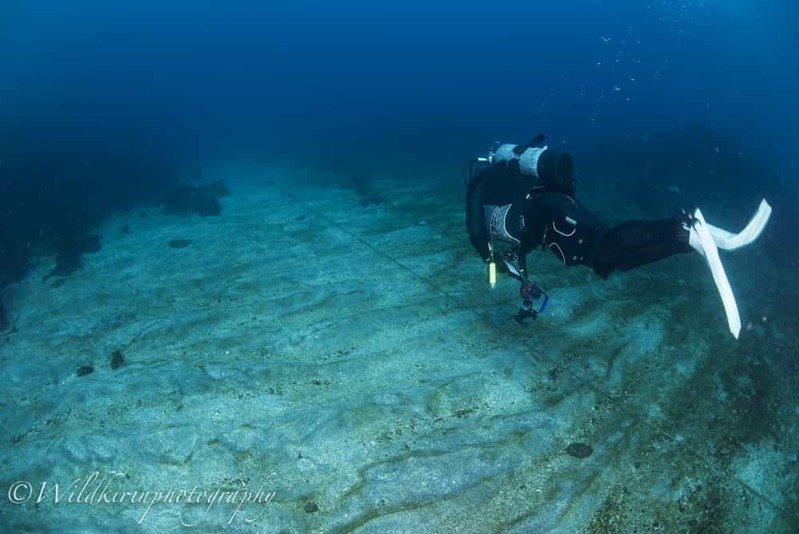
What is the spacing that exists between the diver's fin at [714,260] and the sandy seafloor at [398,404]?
1711 millimetres

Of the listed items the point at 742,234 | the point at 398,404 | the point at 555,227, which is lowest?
the point at 398,404

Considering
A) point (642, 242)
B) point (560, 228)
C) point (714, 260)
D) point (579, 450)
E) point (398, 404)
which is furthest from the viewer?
point (398, 404)

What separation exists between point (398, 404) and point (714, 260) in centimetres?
357

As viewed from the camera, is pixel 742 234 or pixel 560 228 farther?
pixel 560 228

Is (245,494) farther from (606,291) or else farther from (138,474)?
(606,291)

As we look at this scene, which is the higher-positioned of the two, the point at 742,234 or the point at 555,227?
the point at 742,234

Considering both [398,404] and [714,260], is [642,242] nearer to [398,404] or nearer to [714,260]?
[714,260]

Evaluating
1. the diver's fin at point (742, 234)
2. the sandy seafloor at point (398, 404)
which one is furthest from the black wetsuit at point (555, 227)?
the sandy seafloor at point (398, 404)

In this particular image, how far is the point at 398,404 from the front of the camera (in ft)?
16.4

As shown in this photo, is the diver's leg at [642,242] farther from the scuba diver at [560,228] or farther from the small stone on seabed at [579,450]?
the small stone on seabed at [579,450]

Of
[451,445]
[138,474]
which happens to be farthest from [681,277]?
[138,474]

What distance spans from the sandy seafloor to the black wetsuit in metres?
1.77

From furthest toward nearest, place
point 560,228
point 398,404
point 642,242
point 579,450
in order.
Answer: point 398,404
point 560,228
point 579,450
point 642,242


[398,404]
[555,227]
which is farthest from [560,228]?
[398,404]
